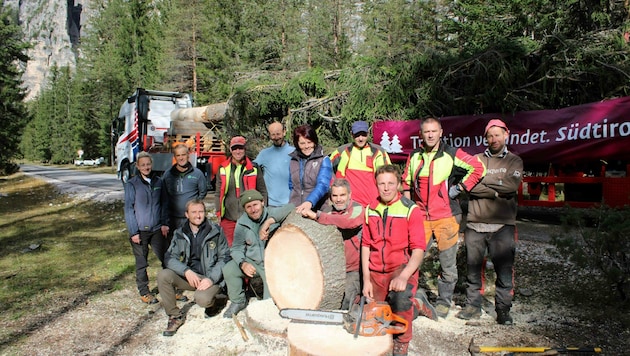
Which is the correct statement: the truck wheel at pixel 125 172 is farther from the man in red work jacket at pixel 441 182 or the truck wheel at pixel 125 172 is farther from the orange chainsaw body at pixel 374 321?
the orange chainsaw body at pixel 374 321

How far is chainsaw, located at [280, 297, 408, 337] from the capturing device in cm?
274

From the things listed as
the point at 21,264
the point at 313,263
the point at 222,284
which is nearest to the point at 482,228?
the point at 313,263

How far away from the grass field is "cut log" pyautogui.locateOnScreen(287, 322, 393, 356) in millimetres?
2935

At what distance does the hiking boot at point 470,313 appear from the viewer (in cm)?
399

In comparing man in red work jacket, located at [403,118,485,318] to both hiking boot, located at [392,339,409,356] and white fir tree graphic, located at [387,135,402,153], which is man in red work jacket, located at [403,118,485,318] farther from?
white fir tree graphic, located at [387,135,402,153]

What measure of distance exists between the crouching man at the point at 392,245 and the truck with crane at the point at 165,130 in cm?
1001

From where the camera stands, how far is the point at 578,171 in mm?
8180

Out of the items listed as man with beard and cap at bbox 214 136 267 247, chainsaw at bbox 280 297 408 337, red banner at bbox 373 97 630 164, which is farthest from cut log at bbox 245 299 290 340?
red banner at bbox 373 97 630 164

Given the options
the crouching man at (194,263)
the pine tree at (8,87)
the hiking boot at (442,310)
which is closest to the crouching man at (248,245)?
the crouching man at (194,263)

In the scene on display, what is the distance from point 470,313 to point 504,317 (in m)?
0.30

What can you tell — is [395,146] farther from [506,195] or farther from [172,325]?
[172,325]

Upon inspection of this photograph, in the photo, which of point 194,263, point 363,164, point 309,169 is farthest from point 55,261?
point 363,164

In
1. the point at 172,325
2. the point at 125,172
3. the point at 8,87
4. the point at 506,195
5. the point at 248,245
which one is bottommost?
the point at 172,325

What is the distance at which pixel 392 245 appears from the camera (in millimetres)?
3199
